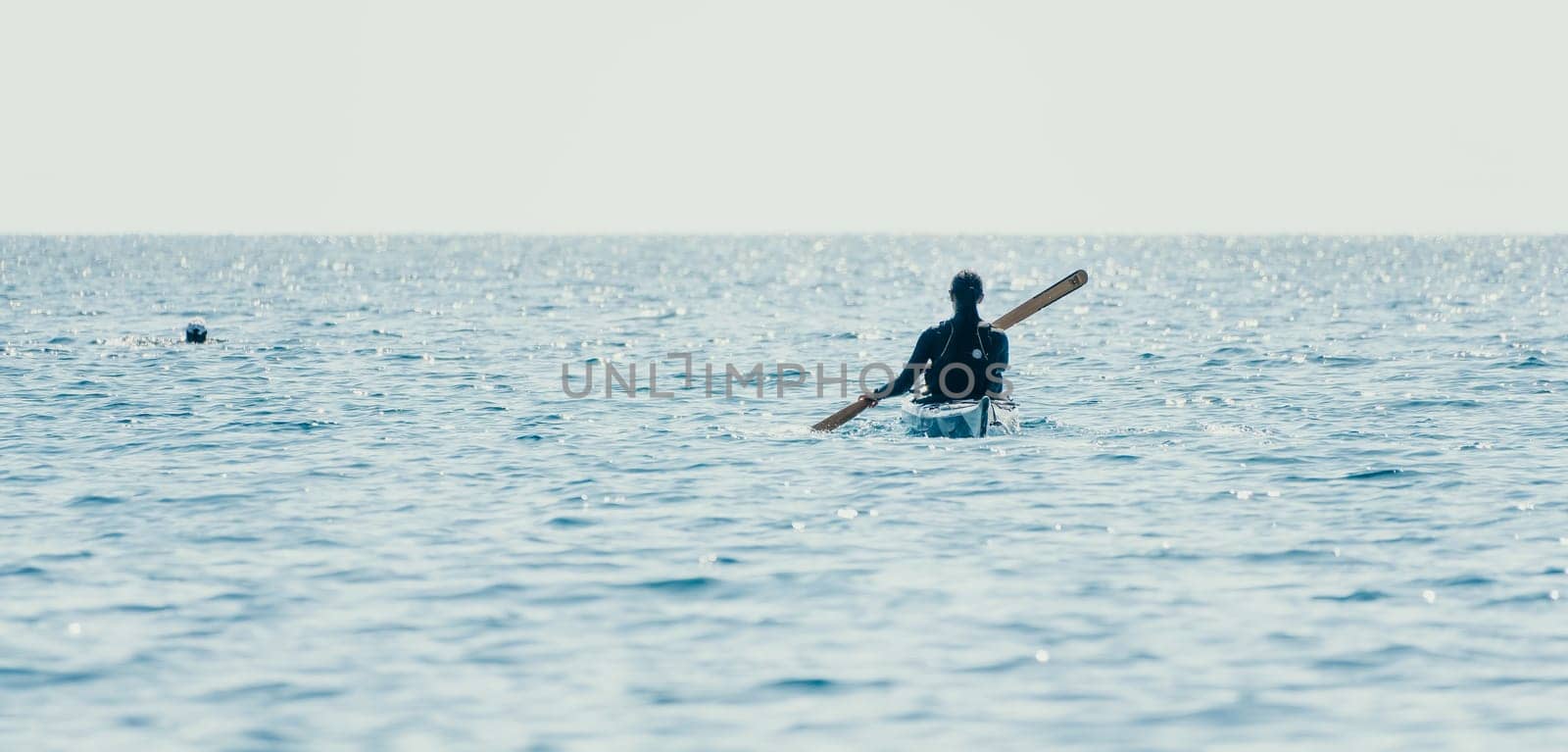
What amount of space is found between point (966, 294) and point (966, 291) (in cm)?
4

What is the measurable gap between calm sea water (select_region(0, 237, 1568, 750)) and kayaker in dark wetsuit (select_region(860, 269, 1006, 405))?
735 mm

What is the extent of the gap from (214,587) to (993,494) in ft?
22.0

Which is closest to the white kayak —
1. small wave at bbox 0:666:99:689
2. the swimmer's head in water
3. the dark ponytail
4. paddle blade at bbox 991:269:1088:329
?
paddle blade at bbox 991:269:1088:329

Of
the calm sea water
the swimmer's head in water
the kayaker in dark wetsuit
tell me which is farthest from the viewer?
the swimmer's head in water

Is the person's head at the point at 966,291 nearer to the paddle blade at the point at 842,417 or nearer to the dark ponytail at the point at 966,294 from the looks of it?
the dark ponytail at the point at 966,294

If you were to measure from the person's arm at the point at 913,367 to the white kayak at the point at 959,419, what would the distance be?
54 cm

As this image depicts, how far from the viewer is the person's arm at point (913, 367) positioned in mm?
17125

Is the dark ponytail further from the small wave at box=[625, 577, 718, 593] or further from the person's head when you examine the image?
the small wave at box=[625, 577, 718, 593]

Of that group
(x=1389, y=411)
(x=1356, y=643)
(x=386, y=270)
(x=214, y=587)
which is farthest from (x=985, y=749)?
(x=386, y=270)

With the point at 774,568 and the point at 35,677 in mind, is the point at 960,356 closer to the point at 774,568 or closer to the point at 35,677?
the point at 774,568

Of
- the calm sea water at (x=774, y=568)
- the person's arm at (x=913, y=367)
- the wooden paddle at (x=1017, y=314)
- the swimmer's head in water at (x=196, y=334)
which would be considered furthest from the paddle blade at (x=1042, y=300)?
the swimmer's head in water at (x=196, y=334)

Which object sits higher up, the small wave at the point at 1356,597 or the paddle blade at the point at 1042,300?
the paddle blade at the point at 1042,300

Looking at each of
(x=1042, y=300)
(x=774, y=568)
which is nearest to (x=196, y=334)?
(x=1042, y=300)

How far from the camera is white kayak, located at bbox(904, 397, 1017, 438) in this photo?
17453 mm
